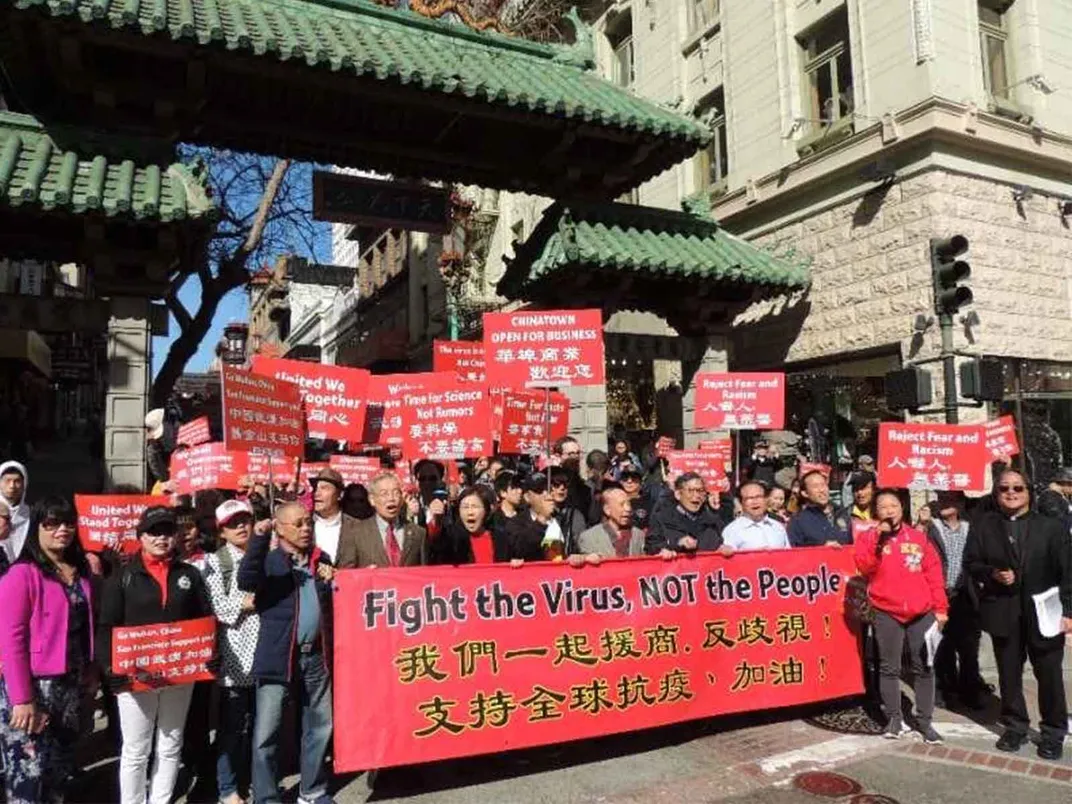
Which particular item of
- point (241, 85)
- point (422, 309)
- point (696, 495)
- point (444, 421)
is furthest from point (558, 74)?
point (422, 309)

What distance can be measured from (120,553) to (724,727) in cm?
480

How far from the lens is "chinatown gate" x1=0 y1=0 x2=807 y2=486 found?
7137 mm

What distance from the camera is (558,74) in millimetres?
10078

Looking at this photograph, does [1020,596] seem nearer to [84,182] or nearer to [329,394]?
[329,394]

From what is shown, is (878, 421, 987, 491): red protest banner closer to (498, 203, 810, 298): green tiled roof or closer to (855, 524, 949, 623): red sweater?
(855, 524, 949, 623): red sweater

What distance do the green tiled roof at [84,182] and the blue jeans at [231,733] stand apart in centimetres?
429

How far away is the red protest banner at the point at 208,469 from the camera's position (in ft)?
23.3

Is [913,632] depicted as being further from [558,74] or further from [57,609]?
[558,74]

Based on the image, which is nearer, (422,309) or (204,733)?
(204,733)

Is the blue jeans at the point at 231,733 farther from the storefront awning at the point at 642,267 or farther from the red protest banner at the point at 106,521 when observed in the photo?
the storefront awning at the point at 642,267

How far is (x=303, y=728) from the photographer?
4.83 meters

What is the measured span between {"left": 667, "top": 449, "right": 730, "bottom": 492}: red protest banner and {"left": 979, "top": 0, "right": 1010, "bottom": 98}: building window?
28.4 feet

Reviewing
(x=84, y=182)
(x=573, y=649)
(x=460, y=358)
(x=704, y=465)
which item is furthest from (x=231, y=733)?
(x=704, y=465)

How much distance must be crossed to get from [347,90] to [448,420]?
12.5ft
